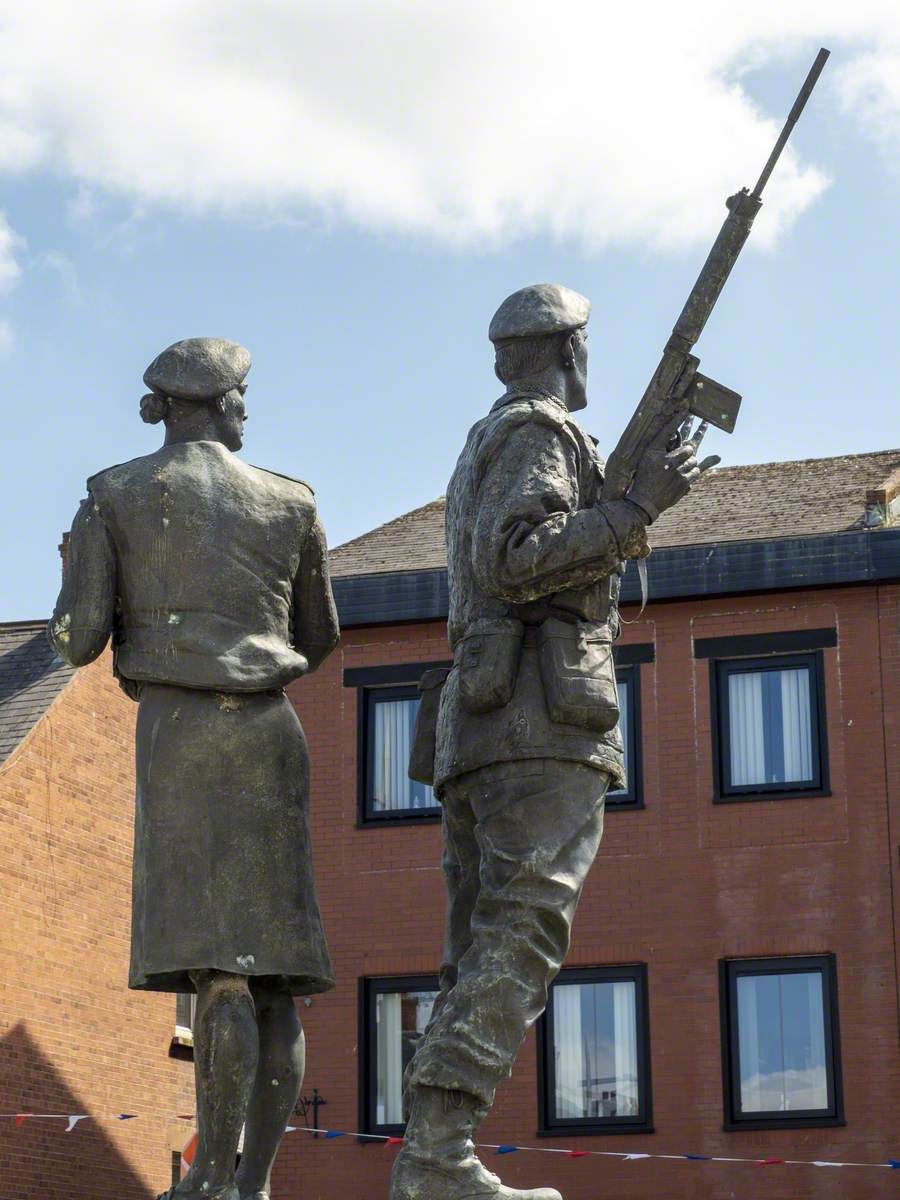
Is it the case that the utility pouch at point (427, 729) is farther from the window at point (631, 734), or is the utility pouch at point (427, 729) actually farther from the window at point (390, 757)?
the window at point (390, 757)

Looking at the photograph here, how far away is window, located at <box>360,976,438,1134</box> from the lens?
24.1 metres

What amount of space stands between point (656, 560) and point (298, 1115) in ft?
24.2

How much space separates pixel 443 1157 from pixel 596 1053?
17820mm

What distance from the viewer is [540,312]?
7.01 m

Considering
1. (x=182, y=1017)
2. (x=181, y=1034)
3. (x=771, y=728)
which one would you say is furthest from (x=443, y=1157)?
(x=182, y=1017)

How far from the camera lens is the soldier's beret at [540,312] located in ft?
23.0

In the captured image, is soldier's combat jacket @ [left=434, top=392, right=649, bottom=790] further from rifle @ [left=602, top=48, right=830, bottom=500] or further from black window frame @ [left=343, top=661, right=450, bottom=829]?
black window frame @ [left=343, top=661, right=450, bottom=829]

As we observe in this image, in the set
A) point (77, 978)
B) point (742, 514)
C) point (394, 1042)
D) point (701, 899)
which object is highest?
point (742, 514)

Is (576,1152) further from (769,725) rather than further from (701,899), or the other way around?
(769,725)

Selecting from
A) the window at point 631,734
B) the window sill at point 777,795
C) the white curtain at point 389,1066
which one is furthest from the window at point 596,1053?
the window sill at point 777,795

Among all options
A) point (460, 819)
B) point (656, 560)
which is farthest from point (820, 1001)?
point (460, 819)

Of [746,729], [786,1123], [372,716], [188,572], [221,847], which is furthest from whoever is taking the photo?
[372,716]

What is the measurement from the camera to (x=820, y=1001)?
75.8 ft

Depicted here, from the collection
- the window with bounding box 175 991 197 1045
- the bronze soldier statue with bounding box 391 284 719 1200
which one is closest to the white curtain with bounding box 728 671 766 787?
the window with bounding box 175 991 197 1045
